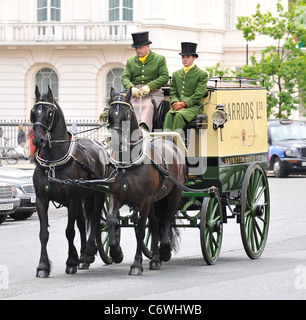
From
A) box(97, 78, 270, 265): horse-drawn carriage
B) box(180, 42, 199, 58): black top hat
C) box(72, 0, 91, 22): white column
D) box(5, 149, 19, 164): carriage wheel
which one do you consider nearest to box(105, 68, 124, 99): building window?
box(72, 0, 91, 22): white column

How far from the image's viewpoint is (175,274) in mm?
13312

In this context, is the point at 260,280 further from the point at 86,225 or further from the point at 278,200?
the point at 278,200

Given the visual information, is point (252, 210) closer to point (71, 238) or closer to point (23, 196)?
point (71, 238)

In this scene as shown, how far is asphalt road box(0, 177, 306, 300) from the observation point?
450 inches

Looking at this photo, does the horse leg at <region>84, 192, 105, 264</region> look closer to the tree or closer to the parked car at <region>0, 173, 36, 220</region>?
the parked car at <region>0, 173, 36, 220</region>

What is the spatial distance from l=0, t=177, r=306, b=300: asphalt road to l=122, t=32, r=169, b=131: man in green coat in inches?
79.1

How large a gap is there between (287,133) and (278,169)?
5.45 feet

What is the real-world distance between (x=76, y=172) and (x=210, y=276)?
6.77ft

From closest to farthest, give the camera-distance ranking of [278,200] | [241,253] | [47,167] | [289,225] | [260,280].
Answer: [260,280]
[47,167]
[241,253]
[289,225]
[278,200]

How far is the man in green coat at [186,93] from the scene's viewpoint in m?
14.5

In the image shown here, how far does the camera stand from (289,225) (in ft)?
66.3

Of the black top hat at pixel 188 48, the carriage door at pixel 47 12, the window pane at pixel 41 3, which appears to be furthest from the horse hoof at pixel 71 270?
the window pane at pixel 41 3

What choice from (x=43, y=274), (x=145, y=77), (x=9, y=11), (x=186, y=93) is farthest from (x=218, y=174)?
(x=9, y=11)
